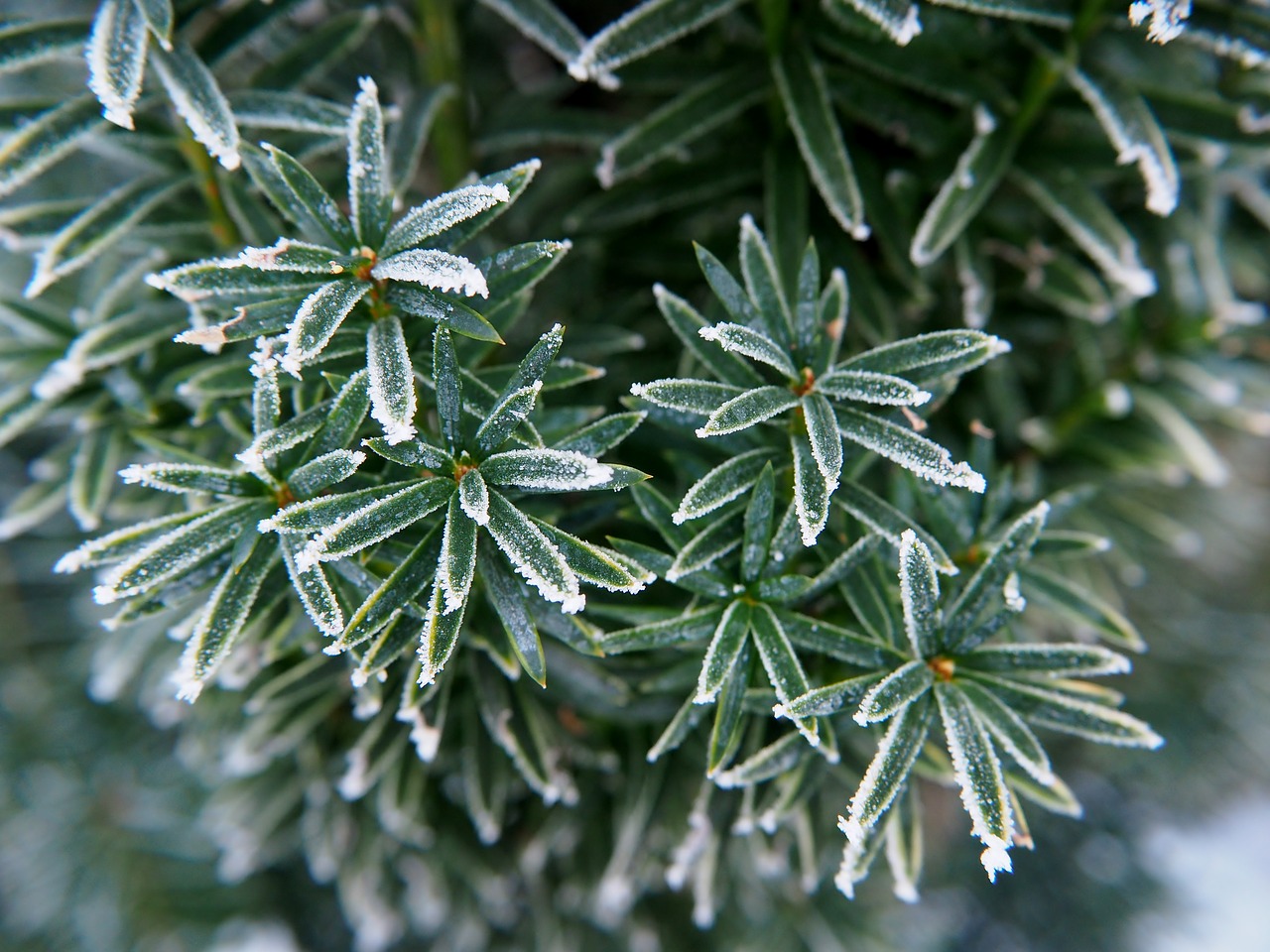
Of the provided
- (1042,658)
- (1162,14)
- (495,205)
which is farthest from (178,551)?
(1162,14)

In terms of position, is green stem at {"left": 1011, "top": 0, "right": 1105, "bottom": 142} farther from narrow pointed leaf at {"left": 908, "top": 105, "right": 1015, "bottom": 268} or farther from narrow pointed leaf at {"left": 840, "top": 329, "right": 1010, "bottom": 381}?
narrow pointed leaf at {"left": 840, "top": 329, "right": 1010, "bottom": 381}

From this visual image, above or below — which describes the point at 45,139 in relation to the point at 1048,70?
below

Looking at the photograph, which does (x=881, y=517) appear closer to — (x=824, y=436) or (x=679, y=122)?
(x=824, y=436)

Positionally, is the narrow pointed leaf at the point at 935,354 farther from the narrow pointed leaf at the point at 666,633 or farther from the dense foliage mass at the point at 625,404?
the narrow pointed leaf at the point at 666,633

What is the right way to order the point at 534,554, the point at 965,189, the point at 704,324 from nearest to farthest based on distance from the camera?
the point at 534,554, the point at 704,324, the point at 965,189

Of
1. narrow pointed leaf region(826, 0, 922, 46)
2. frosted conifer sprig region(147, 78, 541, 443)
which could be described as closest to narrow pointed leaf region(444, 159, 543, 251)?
frosted conifer sprig region(147, 78, 541, 443)

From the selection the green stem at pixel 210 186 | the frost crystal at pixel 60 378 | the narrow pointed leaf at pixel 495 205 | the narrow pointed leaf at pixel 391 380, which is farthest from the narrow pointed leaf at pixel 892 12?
the frost crystal at pixel 60 378
